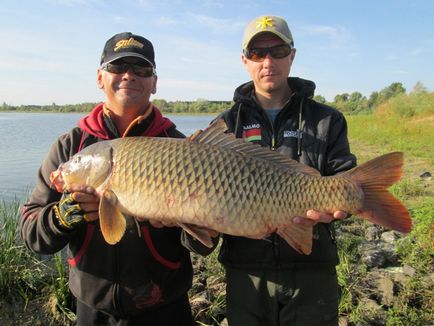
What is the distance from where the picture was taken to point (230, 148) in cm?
223

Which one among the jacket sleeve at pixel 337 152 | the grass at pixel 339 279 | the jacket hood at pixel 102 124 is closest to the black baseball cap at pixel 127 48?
the jacket hood at pixel 102 124

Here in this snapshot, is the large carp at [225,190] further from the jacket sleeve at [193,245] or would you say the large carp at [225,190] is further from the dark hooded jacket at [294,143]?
the dark hooded jacket at [294,143]

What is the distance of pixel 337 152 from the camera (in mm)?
2465

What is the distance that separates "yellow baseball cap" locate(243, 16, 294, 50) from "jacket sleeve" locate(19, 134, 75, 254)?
131cm

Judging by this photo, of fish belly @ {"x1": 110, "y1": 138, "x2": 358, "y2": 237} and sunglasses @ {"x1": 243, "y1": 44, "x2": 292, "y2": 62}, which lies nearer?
fish belly @ {"x1": 110, "y1": 138, "x2": 358, "y2": 237}

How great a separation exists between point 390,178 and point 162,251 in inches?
50.8

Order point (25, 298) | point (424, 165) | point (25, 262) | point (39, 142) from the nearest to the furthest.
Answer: point (25, 298)
point (25, 262)
point (424, 165)
point (39, 142)

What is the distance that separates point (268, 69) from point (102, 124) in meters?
1.08

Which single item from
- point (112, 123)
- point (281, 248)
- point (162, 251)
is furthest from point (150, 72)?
point (281, 248)

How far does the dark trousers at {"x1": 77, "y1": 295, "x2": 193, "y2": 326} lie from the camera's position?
2.33 meters

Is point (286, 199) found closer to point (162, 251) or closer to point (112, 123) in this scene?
point (162, 251)

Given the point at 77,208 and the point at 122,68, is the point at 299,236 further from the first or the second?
the point at 122,68

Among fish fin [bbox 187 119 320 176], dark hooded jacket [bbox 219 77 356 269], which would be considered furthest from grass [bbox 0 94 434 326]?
fish fin [bbox 187 119 320 176]

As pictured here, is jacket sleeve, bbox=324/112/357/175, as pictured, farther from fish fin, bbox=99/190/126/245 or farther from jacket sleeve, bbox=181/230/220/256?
fish fin, bbox=99/190/126/245
